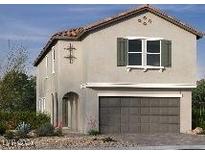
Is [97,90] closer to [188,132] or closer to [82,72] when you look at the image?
[82,72]

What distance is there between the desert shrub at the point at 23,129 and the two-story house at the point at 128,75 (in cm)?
234

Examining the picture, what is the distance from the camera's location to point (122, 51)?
115 feet

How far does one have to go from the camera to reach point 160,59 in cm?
3541

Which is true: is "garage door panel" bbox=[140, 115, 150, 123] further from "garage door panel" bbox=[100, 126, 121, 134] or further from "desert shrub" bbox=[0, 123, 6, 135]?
"desert shrub" bbox=[0, 123, 6, 135]

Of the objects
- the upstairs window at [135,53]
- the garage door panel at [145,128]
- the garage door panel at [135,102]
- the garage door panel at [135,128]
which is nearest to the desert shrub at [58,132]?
the garage door panel at [135,128]

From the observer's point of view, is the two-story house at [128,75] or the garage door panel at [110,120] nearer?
the two-story house at [128,75]

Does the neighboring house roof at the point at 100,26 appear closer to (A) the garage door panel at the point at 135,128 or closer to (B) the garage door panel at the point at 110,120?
(B) the garage door panel at the point at 110,120

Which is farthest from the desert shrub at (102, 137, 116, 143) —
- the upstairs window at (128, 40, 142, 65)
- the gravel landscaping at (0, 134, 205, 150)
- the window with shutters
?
the upstairs window at (128, 40, 142, 65)

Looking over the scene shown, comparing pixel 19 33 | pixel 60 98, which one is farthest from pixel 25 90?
pixel 19 33

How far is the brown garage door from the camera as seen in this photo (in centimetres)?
3509

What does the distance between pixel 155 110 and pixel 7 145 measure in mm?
7946

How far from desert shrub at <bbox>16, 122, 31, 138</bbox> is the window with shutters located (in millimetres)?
5143

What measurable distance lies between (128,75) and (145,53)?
1168mm

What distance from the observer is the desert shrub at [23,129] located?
3146 centimetres
